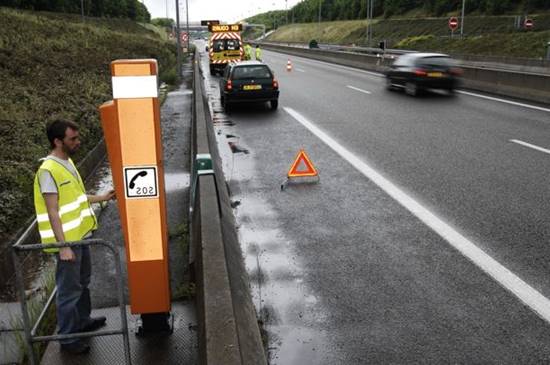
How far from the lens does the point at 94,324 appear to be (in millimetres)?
4641

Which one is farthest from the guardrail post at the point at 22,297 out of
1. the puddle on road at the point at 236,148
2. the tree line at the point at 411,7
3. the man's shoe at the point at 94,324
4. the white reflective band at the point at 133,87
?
the tree line at the point at 411,7

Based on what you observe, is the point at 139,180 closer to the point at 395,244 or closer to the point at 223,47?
the point at 395,244

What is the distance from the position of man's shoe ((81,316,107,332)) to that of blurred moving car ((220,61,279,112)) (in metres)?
14.4

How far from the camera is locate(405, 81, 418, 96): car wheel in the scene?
71.1ft

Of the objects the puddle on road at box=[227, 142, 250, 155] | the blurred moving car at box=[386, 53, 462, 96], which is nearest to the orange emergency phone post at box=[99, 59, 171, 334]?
the puddle on road at box=[227, 142, 250, 155]

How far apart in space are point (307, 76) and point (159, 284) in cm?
2874

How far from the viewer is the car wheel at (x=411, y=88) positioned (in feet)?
71.1

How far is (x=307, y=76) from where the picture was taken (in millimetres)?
32219

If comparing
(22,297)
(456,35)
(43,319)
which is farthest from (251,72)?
(456,35)

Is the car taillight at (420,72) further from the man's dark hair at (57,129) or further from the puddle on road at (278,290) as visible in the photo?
the man's dark hair at (57,129)

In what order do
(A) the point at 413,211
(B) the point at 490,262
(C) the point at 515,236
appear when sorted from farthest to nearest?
(A) the point at 413,211
(C) the point at 515,236
(B) the point at 490,262

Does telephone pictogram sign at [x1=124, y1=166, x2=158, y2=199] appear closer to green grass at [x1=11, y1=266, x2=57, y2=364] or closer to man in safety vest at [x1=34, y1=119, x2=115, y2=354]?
man in safety vest at [x1=34, y1=119, x2=115, y2=354]

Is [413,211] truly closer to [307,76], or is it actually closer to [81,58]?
[81,58]

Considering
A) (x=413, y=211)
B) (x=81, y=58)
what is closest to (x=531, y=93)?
(x=413, y=211)
